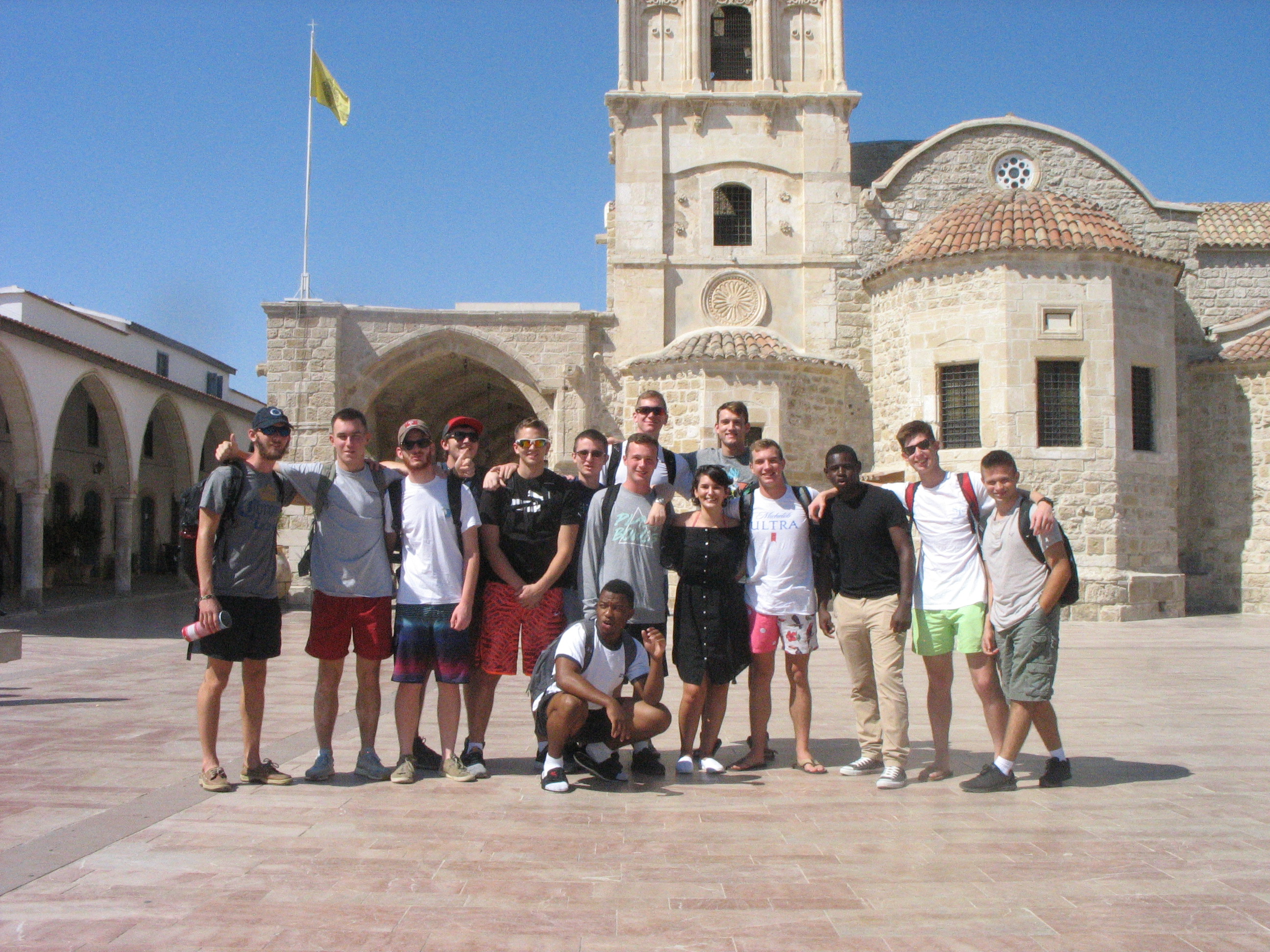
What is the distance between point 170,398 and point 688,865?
73.3 ft

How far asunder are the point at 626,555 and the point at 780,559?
2.87 feet

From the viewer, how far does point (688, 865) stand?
3969 mm

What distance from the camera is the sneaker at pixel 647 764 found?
18.0ft

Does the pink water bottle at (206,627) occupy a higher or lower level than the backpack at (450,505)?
lower

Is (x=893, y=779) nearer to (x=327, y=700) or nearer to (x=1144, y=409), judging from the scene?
(x=327, y=700)

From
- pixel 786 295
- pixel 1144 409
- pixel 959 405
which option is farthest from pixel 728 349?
pixel 1144 409

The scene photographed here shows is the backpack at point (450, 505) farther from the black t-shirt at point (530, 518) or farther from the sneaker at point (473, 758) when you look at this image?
the sneaker at point (473, 758)

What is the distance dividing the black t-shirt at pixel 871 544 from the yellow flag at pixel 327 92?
19255 mm

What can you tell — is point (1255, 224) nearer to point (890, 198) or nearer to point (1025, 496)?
point (890, 198)

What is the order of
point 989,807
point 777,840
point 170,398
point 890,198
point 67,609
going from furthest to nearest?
point 170,398
point 890,198
point 67,609
point 989,807
point 777,840

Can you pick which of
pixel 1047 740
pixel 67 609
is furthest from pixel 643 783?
pixel 67 609

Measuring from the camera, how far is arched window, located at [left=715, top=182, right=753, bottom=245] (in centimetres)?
1912

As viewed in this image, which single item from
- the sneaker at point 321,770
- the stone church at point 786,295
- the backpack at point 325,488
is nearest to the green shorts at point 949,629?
the backpack at point 325,488

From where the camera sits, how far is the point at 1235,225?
19750 mm
